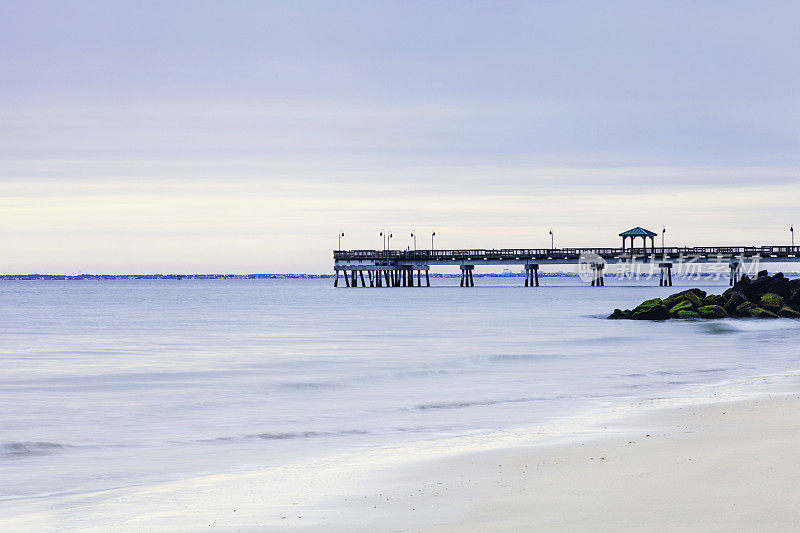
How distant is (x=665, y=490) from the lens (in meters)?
8.52

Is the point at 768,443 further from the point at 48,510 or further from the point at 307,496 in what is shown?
the point at 48,510

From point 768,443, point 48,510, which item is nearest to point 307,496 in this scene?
point 48,510

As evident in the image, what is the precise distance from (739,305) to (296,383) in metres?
31.9

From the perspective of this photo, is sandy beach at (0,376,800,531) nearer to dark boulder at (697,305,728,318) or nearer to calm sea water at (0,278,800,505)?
calm sea water at (0,278,800,505)

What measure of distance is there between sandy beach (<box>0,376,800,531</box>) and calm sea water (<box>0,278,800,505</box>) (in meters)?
1.26

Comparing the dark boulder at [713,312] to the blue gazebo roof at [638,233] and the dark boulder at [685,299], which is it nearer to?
the dark boulder at [685,299]

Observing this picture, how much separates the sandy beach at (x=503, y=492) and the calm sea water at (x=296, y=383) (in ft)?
4.12

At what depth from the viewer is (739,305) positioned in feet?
157

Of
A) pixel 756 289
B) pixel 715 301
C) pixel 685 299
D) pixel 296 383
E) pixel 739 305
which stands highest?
pixel 756 289

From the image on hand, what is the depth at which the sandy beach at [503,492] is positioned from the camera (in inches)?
300

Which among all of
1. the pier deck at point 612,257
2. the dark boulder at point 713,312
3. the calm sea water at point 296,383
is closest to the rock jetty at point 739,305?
the dark boulder at point 713,312

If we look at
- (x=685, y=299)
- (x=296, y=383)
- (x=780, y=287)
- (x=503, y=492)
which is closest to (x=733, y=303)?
(x=685, y=299)

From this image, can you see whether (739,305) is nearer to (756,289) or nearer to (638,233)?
(756,289)

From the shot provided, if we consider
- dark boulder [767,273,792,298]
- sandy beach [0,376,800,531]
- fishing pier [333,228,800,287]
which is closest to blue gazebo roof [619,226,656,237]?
fishing pier [333,228,800,287]
